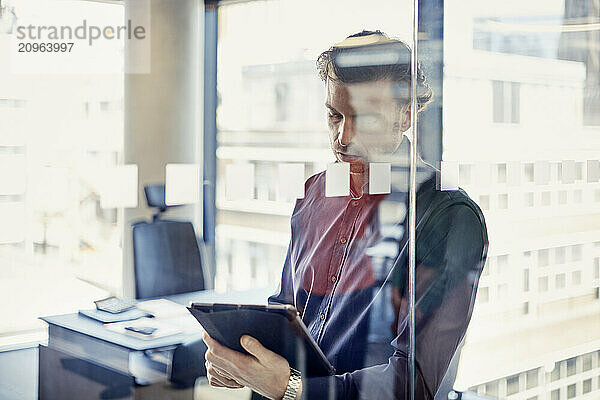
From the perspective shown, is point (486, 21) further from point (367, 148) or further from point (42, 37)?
point (42, 37)

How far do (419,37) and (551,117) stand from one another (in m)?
0.38

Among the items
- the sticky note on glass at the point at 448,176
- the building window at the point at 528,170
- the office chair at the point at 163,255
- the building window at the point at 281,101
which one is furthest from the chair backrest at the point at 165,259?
the building window at the point at 528,170

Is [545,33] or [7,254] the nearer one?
[545,33]

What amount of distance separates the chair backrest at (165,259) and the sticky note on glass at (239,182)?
0.14m

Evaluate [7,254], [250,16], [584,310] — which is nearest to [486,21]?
[250,16]

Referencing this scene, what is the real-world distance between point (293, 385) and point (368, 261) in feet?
1.22

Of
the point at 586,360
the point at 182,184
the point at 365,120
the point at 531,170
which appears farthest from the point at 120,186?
the point at 586,360

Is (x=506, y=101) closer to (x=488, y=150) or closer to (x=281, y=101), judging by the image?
(x=488, y=150)

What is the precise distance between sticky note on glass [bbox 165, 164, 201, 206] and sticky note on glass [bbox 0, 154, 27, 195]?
381 mm

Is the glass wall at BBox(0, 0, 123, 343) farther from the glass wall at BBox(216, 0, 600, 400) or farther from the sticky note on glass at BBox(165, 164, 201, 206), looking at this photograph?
the glass wall at BBox(216, 0, 600, 400)

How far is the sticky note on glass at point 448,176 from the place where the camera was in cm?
194

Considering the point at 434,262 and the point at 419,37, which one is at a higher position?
the point at 419,37

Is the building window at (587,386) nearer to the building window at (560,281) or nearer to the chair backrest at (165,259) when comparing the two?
the building window at (560,281)

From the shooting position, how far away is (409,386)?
2000mm
